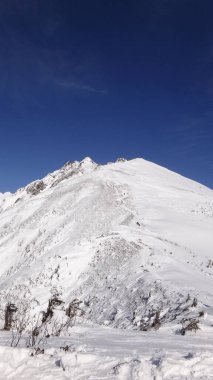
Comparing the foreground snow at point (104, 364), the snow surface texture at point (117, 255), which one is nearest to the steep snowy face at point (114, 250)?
the snow surface texture at point (117, 255)

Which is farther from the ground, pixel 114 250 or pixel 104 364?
pixel 114 250

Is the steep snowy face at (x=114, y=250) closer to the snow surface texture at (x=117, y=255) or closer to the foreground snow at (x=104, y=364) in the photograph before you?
the snow surface texture at (x=117, y=255)

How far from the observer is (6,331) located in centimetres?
881

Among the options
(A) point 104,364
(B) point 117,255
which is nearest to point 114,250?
(B) point 117,255

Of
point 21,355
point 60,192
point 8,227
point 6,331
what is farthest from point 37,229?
point 21,355

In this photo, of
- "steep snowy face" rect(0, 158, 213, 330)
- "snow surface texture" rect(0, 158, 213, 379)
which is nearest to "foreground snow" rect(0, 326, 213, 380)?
"snow surface texture" rect(0, 158, 213, 379)

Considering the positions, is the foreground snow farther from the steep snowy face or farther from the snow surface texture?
the steep snowy face

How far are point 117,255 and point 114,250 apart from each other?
606mm

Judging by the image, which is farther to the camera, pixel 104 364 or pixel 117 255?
pixel 117 255

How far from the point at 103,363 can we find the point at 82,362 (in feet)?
0.93

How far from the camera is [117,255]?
26.3 meters

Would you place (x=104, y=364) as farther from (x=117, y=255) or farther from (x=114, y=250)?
(x=114, y=250)

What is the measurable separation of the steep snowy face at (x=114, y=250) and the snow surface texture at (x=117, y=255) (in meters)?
0.07

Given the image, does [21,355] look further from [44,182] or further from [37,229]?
[44,182]
